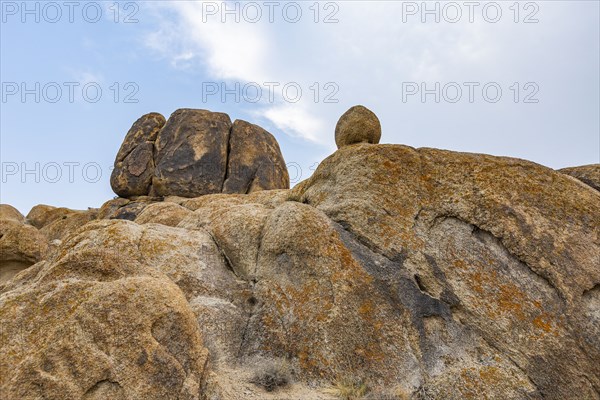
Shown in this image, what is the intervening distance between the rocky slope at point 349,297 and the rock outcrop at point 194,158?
1928cm

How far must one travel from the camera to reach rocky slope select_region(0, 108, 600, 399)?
6855 mm

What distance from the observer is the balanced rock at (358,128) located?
535 inches

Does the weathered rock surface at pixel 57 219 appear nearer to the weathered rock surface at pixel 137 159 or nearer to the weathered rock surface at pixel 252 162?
the weathered rock surface at pixel 137 159

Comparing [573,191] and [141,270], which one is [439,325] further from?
[141,270]

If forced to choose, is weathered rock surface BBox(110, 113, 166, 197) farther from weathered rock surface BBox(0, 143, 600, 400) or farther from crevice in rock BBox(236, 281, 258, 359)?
crevice in rock BBox(236, 281, 258, 359)

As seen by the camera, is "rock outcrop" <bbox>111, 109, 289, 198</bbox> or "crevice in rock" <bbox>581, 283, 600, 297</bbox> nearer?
"crevice in rock" <bbox>581, 283, 600, 297</bbox>

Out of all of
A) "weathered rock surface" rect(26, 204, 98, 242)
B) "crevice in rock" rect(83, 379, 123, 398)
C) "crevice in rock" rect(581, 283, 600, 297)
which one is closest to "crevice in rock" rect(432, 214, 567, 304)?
"crevice in rock" rect(581, 283, 600, 297)

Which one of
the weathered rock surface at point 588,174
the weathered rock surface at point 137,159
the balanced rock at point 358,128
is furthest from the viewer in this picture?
the weathered rock surface at point 137,159

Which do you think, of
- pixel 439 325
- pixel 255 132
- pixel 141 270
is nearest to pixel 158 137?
pixel 255 132

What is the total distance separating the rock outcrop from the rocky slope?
1928 centimetres

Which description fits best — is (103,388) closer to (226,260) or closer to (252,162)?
(226,260)

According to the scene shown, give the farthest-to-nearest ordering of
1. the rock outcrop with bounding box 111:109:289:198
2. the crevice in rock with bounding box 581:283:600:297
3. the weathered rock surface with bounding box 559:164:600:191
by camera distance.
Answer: the rock outcrop with bounding box 111:109:289:198 < the weathered rock surface with bounding box 559:164:600:191 < the crevice in rock with bounding box 581:283:600:297

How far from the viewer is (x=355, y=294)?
987cm

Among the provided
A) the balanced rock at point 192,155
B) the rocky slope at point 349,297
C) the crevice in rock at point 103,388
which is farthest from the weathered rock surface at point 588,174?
the balanced rock at point 192,155
